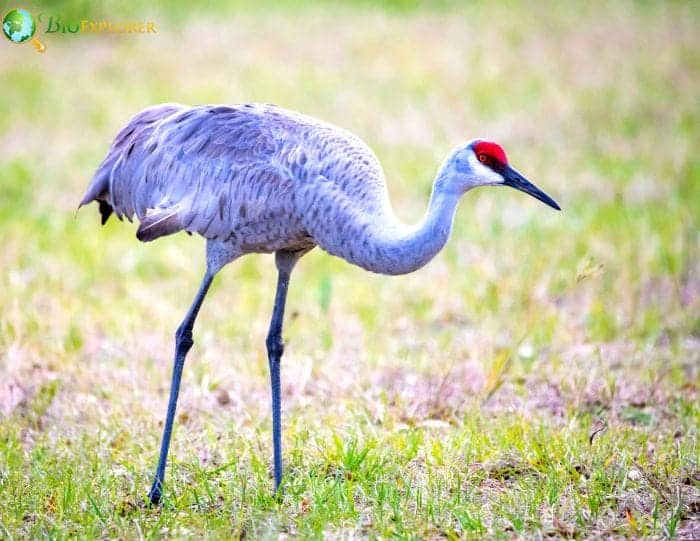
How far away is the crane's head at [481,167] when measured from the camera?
4.01 metres

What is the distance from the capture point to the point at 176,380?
14.5ft

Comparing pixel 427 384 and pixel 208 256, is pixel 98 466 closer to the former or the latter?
pixel 208 256

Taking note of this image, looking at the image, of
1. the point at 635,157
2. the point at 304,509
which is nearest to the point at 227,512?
the point at 304,509

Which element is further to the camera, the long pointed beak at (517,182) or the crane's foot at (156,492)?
the crane's foot at (156,492)

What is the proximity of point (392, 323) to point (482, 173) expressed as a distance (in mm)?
2591

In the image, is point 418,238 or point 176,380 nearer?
point 418,238

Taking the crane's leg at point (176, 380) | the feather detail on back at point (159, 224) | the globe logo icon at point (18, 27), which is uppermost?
the globe logo icon at point (18, 27)

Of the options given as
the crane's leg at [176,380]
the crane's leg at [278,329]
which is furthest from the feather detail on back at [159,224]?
the crane's leg at [278,329]

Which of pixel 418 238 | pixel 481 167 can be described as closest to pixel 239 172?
pixel 418 238

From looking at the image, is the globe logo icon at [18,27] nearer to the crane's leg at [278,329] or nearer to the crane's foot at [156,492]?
the crane's leg at [278,329]

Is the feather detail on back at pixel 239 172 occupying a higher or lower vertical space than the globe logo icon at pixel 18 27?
lower

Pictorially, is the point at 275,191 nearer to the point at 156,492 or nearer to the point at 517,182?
the point at 517,182

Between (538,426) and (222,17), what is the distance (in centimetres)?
1051

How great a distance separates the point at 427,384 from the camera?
5.45 m
